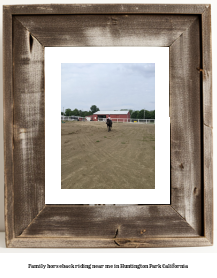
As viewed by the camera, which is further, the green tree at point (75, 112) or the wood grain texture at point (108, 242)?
the green tree at point (75, 112)

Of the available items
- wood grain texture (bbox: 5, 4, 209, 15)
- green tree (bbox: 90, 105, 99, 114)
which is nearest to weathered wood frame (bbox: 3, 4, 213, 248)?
wood grain texture (bbox: 5, 4, 209, 15)

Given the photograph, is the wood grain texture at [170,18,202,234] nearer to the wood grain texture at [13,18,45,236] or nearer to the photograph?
the photograph

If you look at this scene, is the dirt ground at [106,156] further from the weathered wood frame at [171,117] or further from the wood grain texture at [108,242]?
the wood grain texture at [108,242]

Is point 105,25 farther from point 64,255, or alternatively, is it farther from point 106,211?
point 64,255

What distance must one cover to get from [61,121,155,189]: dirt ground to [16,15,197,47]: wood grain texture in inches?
16.6

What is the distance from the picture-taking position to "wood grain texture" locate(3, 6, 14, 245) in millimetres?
1009

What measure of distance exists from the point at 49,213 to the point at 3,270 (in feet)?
0.97

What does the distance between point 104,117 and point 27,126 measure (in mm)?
402

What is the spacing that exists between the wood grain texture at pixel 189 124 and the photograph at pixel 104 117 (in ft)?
0.44

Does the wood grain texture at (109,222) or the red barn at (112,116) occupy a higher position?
the red barn at (112,116)

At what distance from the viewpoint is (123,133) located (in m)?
1.21

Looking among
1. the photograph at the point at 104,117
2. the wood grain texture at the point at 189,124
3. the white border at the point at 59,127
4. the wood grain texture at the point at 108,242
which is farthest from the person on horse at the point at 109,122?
the wood grain texture at the point at 108,242

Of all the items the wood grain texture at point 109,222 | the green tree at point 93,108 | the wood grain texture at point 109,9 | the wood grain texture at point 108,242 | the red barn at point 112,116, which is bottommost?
the wood grain texture at point 108,242

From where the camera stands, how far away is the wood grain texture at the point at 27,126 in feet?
3.37
